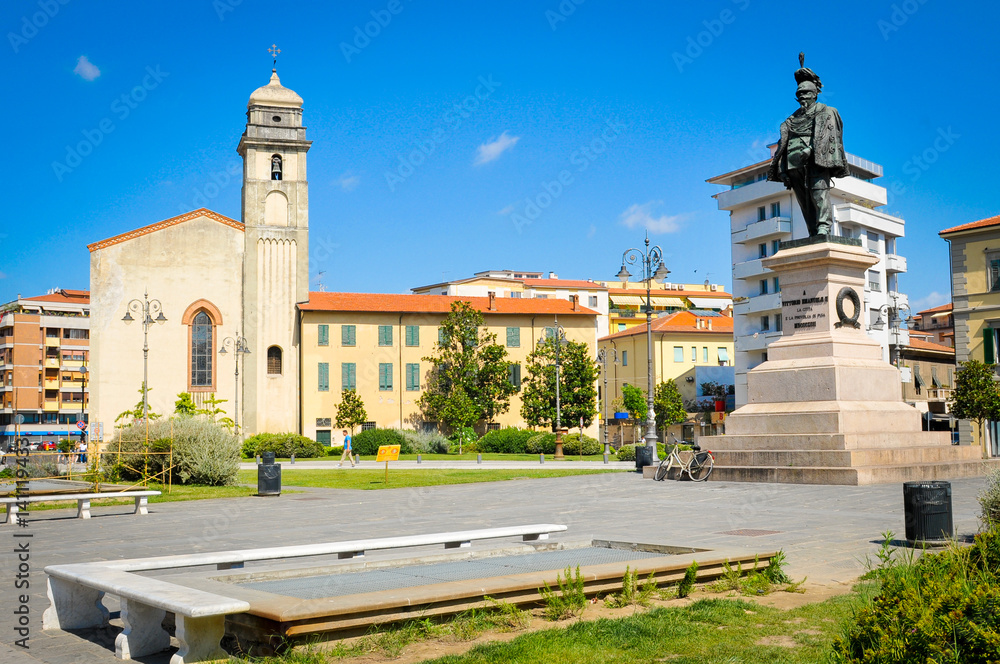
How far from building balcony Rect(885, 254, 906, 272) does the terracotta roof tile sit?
4563cm

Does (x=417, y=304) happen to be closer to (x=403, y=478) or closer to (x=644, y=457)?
(x=403, y=478)

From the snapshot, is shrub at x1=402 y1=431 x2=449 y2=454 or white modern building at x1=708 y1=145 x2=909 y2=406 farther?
white modern building at x1=708 y1=145 x2=909 y2=406

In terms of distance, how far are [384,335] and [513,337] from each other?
881 centimetres

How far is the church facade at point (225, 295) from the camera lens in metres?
53.0

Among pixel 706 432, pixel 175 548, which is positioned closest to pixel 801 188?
pixel 175 548

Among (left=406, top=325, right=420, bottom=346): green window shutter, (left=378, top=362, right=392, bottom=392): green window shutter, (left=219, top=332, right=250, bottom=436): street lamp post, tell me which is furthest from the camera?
(left=406, top=325, right=420, bottom=346): green window shutter

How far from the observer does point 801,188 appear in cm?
2120

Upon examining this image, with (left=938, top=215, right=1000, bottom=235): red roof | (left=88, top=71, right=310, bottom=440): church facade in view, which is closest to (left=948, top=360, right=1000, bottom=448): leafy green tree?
(left=938, top=215, right=1000, bottom=235): red roof

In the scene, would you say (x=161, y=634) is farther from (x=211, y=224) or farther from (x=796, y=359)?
(x=211, y=224)

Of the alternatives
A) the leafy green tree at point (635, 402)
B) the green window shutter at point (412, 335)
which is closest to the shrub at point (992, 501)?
the green window shutter at point (412, 335)

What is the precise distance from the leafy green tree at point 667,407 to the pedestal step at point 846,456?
153ft

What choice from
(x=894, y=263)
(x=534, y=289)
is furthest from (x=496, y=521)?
(x=534, y=289)

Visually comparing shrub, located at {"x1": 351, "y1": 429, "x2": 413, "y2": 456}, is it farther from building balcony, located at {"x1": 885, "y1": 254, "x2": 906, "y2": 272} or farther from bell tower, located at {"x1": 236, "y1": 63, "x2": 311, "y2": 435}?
building balcony, located at {"x1": 885, "y1": 254, "x2": 906, "y2": 272}

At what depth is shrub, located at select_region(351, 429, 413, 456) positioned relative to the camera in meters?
52.7
